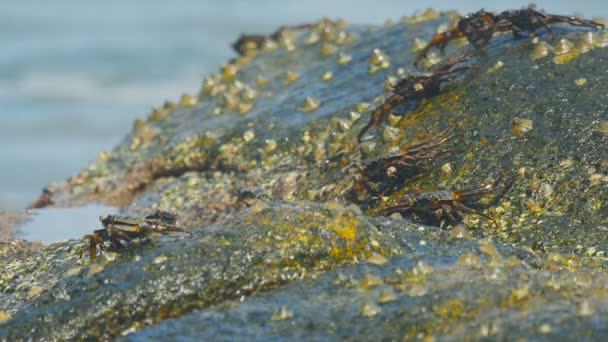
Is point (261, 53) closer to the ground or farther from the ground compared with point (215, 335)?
farther from the ground

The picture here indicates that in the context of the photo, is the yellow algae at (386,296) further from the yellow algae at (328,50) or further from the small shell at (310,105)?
Answer: the yellow algae at (328,50)

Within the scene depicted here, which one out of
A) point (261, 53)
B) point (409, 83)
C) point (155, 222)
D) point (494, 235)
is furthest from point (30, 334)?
point (261, 53)

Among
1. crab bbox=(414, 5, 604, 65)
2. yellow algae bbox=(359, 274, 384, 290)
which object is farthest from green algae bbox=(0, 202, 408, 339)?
crab bbox=(414, 5, 604, 65)

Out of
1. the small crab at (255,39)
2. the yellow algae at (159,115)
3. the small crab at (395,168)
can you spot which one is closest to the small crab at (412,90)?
the small crab at (395,168)

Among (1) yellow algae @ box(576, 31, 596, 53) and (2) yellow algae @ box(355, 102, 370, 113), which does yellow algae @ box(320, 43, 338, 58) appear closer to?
(2) yellow algae @ box(355, 102, 370, 113)

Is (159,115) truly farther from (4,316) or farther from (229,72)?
(4,316)

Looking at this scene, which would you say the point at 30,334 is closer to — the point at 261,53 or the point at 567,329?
the point at 567,329

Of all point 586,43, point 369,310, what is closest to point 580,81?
point 586,43
